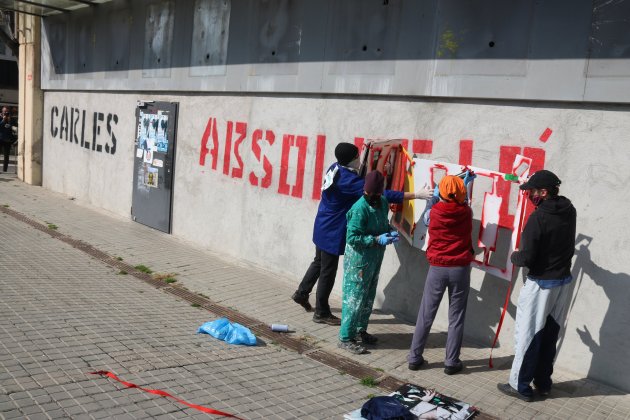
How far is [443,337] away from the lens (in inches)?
227

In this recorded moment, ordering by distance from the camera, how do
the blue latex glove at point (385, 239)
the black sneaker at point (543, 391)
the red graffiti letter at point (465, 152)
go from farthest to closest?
the red graffiti letter at point (465, 152)
the blue latex glove at point (385, 239)
the black sneaker at point (543, 391)

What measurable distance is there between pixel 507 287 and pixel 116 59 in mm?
9583

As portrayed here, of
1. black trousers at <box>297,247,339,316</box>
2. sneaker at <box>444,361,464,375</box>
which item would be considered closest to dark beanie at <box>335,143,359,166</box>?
black trousers at <box>297,247,339,316</box>

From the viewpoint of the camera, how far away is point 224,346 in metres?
5.18

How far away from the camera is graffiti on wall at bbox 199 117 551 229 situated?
209 inches

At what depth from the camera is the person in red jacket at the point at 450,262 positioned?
15.3 ft

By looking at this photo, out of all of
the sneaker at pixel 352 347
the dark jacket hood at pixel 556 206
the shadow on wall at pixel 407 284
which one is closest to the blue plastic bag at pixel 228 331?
the sneaker at pixel 352 347

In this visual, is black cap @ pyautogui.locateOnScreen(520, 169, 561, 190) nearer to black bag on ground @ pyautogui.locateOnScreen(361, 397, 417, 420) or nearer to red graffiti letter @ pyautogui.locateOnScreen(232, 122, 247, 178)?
black bag on ground @ pyautogui.locateOnScreen(361, 397, 417, 420)

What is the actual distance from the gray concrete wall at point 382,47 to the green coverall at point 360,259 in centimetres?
160

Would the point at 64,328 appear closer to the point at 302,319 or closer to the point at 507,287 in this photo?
the point at 302,319

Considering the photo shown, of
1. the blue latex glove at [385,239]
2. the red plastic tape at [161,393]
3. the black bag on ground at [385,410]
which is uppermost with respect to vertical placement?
the blue latex glove at [385,239]

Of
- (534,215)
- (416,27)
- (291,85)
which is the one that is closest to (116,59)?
(291,85)

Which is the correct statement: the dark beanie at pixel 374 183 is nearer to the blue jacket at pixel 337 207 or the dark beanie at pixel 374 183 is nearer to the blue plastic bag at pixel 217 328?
the blue jacket at pixel 337 207

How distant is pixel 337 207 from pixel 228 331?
1.66m
